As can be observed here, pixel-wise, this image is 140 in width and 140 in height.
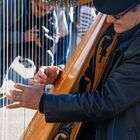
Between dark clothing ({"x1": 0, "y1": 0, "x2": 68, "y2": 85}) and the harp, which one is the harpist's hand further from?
dark clothing ({"x1": 0, "y1": 0, "x2": 68, "y2": 85})

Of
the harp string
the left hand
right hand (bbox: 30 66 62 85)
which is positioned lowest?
the harp string

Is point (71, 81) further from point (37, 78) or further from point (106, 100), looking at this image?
point (106, 100)

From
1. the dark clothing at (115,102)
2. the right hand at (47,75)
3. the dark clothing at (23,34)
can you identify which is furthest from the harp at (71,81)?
the dark clothing at (23,34)

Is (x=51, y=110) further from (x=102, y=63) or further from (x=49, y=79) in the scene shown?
(x=49, y=79)

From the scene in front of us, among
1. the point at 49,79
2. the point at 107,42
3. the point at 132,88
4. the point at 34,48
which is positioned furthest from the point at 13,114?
the point at 132,88

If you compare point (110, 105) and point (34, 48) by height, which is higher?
point (110, 105)

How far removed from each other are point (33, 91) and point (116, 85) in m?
0.29

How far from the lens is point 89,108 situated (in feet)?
5.17

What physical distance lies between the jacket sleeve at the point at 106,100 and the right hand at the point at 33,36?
1945 millimetres

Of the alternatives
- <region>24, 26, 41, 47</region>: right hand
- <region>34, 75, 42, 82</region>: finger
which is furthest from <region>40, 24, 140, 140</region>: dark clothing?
<region>24, 26, 41, 47</region>: right hand

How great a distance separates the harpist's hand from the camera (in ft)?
6.55

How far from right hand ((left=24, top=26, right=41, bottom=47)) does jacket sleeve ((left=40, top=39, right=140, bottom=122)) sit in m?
1.95

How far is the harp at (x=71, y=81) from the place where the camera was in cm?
179

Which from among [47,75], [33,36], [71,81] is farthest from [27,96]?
[33,36]
